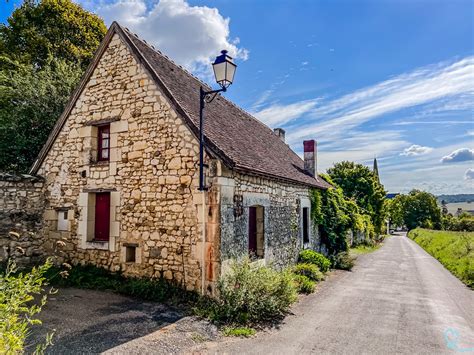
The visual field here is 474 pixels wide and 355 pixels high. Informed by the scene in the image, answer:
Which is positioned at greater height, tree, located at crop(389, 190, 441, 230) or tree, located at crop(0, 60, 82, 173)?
tree, located at crop(0, 60, 82, 173)

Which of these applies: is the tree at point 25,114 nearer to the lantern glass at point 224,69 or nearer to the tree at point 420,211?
the lantern glass at point 224,69

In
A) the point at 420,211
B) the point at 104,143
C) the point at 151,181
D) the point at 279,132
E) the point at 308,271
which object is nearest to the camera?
the point at 151,181

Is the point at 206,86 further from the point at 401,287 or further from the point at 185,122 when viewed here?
the point at 401,287

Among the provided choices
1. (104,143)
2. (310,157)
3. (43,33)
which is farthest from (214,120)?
(43,33)

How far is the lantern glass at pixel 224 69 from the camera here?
643 centimetres

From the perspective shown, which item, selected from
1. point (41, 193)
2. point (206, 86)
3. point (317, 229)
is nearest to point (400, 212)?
point (317, 229)

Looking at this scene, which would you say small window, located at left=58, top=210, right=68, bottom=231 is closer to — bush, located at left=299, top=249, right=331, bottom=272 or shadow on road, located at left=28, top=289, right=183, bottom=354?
shadow on road, located at left=28, top=289, right=183, bottom=354

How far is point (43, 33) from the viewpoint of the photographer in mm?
15867

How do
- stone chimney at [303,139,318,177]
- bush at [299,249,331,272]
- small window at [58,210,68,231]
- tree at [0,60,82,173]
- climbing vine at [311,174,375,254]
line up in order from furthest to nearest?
stone chimney at [303,139,318,177] < climbing vine at [311,174,375,254] < tree at [0,60,82,173] < bush at [299,249,331,272] < small window at [58,210,68,231]

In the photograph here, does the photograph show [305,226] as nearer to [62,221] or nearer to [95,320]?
[62,221]

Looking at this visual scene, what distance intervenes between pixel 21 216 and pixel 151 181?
4426 millimetres

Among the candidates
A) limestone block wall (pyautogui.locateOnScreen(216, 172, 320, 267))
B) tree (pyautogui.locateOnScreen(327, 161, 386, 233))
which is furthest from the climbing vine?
tree (pyautogui.locateOnScreen(327, 161, 386, 233))

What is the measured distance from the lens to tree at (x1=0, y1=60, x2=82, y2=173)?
39.3ft

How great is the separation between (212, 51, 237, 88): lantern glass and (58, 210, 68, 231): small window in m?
6.22
